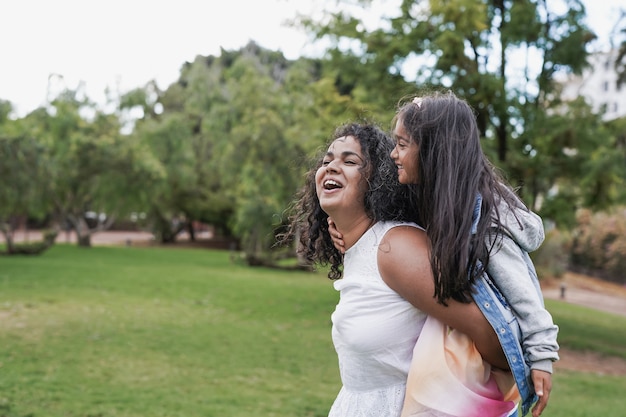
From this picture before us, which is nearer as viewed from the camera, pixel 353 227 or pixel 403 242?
pixel 403 242

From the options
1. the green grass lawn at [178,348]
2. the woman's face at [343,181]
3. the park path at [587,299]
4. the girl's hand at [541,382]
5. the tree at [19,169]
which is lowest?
the park path at [587,299]

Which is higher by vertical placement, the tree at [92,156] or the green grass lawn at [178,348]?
the tree at [92,156]

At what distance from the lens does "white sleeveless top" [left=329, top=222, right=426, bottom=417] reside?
1993mm

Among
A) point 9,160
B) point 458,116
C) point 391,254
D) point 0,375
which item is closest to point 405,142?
point 458,116

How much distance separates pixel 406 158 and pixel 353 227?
1.09ft

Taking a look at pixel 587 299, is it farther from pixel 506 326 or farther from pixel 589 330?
pixel 506 326

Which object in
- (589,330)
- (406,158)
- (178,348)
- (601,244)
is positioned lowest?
(589,330)

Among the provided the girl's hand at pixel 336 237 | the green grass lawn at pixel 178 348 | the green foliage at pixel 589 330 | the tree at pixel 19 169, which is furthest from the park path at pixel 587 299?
the girl's hand at pixel 336 237

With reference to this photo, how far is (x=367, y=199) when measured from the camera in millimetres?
2150

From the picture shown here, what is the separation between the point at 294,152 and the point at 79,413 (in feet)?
57.3

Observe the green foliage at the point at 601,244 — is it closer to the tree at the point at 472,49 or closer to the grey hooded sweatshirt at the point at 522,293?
the tree at the point at 472,49

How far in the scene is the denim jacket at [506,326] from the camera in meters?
1.84

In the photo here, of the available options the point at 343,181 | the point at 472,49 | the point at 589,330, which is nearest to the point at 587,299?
the point at 589,330

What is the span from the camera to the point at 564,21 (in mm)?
11812
